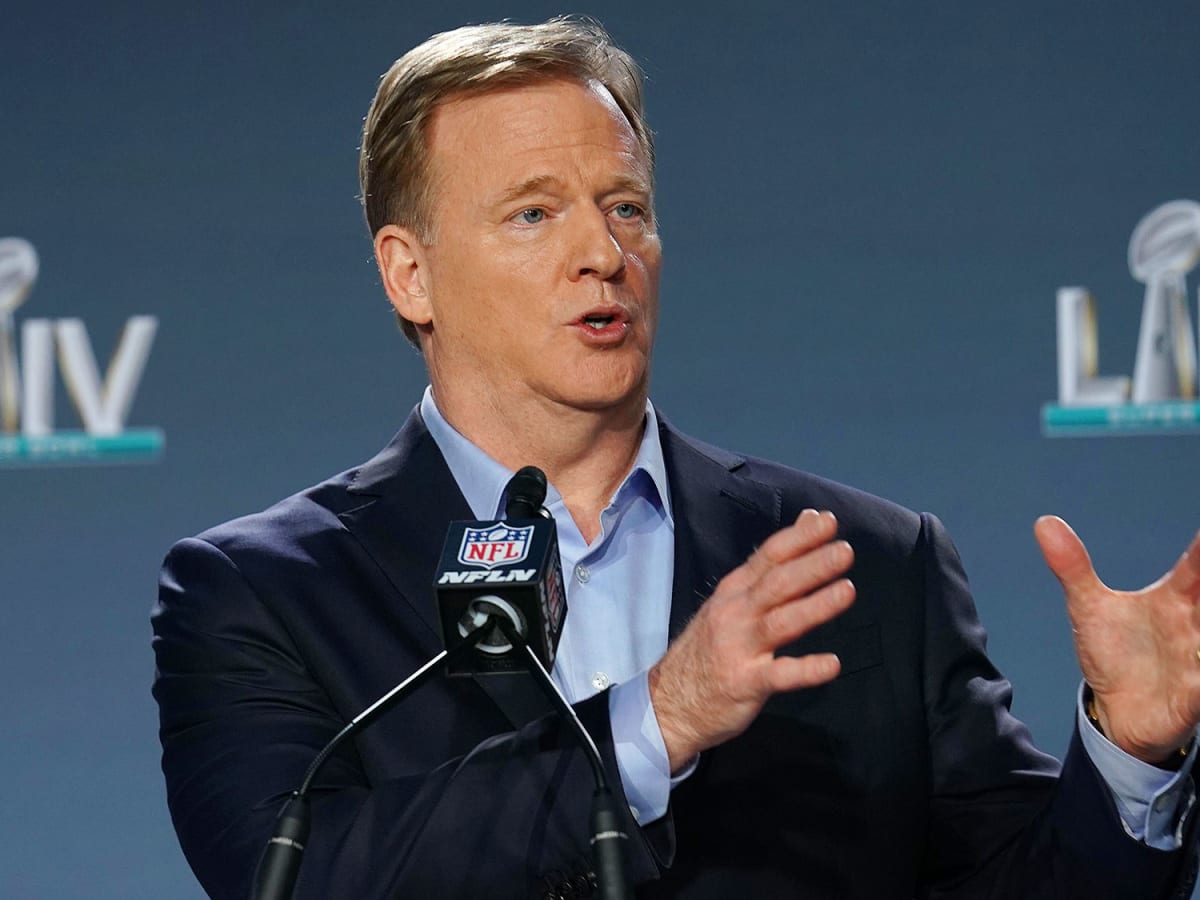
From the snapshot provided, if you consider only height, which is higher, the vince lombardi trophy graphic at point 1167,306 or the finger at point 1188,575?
the vince lombardi trophy graphic at point 1167,306

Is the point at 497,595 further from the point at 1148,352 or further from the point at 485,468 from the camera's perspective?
the point at 1148,352

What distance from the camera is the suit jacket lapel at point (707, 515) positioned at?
68.7 inches

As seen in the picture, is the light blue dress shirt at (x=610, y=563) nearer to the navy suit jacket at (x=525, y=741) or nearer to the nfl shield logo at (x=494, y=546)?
the navy suit jacket at (x=525, y=741)

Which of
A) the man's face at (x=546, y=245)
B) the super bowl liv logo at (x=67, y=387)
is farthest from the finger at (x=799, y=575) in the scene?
the super bowl liv logo at (x=67, y=387)

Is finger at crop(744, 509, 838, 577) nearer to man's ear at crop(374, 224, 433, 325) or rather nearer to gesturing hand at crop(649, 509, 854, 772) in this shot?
gesturing hand at crop(649, 509, 854, 772)

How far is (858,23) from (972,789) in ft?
6.67

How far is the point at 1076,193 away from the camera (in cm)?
326

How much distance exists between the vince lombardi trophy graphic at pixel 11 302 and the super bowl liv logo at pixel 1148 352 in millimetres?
2172

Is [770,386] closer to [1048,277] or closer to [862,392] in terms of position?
Result: [862,392]

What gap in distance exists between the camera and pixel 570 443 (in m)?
1.83

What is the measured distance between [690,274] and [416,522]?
172 centimetres

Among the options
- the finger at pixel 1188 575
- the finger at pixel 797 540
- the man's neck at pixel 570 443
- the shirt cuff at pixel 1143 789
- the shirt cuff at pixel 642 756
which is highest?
the man's neck at pixel 570 443

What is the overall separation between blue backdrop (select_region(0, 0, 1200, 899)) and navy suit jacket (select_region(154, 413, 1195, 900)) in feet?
4.89

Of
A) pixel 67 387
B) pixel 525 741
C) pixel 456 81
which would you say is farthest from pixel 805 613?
pixel 67 387
